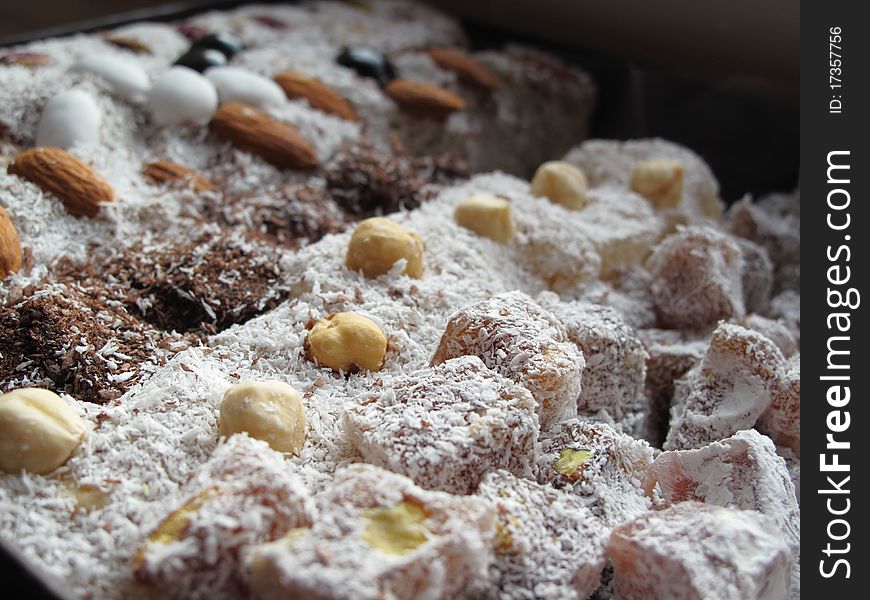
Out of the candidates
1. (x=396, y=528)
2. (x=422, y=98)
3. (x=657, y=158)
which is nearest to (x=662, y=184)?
(x=657, y=158)

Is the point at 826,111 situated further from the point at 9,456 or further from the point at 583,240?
the point at 9,456

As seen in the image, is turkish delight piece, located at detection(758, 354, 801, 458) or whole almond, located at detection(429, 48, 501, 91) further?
whole almond, located at detection(429, 48, 501, 91)

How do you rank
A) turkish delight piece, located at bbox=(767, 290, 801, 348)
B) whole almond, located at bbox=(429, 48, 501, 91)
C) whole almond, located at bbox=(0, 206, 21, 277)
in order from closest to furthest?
whole almond, located at bbox=(0, 206, 21, 277) < turkish delight piece, located at bbox=(767, 290, 801, 348) < whole almond, located at bbox=(429, 48, 501, 91)

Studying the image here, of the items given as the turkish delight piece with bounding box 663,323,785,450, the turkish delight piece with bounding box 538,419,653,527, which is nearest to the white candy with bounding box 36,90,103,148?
the turkish delight piece with bounding box 538,419,653,527

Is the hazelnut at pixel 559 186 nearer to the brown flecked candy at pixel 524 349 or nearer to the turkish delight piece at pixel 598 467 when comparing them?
the brown flecked candy at pixel 524 349

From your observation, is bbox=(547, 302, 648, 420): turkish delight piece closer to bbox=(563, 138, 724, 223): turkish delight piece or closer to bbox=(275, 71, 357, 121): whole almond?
bbox=(563, 138, 724, 223): turkish delight piece

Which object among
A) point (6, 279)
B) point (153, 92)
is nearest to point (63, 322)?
point (6, 279)
